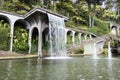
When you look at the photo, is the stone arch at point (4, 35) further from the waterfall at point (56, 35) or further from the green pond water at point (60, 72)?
the green pond water at point (60, 72)

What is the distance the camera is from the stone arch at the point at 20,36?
2420 cm

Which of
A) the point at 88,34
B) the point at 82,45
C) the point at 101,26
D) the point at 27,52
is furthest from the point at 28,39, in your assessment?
the point at 101,26

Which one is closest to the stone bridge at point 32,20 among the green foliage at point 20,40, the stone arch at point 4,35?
the stone arch at point 4,35

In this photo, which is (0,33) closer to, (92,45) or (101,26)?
(92,45)

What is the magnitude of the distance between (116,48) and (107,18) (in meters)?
26.6

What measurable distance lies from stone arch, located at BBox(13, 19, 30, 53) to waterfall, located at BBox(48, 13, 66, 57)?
10.6ft

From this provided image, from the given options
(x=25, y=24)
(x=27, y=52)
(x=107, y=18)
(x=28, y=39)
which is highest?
(x=107, y=18)

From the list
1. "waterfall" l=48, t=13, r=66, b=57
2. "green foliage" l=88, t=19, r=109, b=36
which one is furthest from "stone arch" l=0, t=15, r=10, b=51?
"green foliage" l=88, t=19, r=109, b=36

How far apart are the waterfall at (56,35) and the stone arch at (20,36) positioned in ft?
10.6

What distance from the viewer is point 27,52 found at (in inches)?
998

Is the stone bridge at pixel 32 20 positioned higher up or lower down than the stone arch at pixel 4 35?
higher up

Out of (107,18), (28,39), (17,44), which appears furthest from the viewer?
(107,18)

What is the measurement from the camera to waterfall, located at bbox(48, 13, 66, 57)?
2395 centimetres

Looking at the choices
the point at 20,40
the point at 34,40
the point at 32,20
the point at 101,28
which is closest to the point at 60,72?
the point at 20,40
